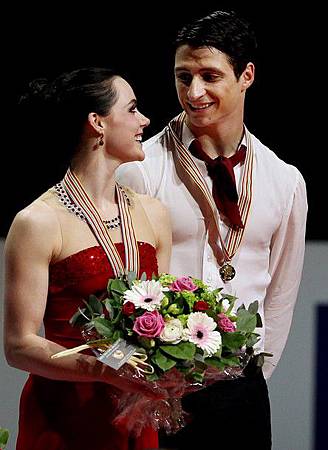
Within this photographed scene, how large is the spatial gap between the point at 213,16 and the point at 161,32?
2.85ft

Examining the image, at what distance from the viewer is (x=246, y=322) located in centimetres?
312

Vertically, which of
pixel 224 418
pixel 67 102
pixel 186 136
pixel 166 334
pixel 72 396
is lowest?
pixel 224 418

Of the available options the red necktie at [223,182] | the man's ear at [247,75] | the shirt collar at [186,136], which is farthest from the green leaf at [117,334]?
the man's ear at [247,75]

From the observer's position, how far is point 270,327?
4047 mm

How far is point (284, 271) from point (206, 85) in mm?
687

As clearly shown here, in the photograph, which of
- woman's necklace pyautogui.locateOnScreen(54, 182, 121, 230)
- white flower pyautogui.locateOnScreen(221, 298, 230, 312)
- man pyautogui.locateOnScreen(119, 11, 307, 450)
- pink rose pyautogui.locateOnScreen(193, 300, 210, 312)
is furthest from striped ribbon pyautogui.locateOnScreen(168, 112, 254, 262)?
pink rose pyautogui.locateOnScreen(193, 300, 210, 312)

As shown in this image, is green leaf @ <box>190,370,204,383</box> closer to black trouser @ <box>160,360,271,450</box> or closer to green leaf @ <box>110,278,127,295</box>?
green leaf @ <box>110,278,127,295</box>

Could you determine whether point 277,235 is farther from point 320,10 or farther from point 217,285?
point 320,10

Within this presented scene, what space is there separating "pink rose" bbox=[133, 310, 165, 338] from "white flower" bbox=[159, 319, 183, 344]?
0.04ft

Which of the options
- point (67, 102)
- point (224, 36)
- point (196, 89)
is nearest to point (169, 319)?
point (67, 102)

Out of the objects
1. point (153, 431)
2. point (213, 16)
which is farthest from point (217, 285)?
point (213, 16)

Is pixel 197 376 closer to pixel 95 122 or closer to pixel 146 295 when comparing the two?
pixel 146 295

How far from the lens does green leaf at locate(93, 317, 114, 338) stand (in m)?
2.98

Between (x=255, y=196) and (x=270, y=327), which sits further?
(x=270, y=327)
